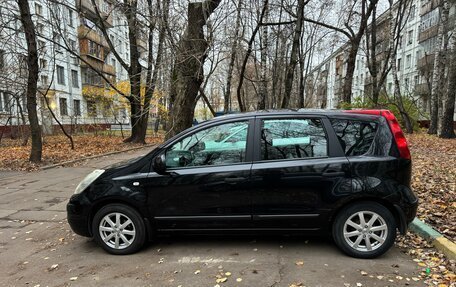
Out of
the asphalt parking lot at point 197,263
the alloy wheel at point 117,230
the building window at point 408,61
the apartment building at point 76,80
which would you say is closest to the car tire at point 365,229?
the asphalt parking lot at point 197,263

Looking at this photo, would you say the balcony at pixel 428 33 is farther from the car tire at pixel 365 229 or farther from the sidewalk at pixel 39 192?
the car tire at pixel 365 229

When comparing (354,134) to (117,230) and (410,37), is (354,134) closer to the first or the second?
(117,230)

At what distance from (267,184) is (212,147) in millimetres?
813

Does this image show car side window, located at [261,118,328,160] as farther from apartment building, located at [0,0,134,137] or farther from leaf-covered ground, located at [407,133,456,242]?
apartment building, located at [0,0,134,137]

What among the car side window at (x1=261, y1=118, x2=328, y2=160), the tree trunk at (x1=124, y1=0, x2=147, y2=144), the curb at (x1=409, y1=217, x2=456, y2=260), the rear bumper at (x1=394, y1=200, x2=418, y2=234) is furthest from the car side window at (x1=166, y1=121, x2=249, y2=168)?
the tree trunk at (x1=124, y1=0, x2=147, y2=144)

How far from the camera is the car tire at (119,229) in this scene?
13.1 feet

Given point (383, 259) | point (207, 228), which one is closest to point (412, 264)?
point (383, 259)

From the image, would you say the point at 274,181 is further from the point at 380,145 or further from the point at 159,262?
the point at 159,262

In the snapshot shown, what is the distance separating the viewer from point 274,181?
378 cm

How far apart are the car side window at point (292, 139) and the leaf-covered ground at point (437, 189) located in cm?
210

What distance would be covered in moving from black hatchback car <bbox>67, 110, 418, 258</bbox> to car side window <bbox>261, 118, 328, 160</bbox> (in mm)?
12

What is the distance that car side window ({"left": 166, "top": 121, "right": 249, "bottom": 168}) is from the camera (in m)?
3.94

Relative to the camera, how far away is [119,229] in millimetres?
4039

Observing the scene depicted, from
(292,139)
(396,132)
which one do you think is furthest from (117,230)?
(396,132)
